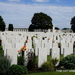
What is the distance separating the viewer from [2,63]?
238 inches

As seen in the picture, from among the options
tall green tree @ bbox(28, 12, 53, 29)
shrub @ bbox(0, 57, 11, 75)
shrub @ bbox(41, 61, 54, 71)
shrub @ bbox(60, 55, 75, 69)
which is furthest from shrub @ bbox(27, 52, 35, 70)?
tall green tree @ bbox(28, 12, 53, 29)

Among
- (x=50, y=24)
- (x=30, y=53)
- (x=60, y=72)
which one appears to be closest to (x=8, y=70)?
(x=30, y=53)

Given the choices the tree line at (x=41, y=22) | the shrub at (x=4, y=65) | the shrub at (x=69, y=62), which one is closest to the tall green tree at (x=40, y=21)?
the tree line at (x=41, y=22)

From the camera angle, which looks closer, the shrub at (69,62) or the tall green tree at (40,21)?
the shrub at (69,62)

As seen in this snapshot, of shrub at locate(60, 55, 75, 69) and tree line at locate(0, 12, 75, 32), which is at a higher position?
tree line at locate(0, 12, 75, 32)

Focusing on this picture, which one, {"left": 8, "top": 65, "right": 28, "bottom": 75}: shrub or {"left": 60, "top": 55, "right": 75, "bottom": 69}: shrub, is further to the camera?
{"left": 60, "top": 55, "right": 75, "bottom": 69}: shrub

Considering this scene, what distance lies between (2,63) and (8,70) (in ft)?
1.19

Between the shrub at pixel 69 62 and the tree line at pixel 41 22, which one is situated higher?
the tree line at pixel 41 22

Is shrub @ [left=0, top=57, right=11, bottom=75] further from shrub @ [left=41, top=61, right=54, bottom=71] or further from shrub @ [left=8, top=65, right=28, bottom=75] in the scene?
shrub @ [left=41, top=61, right=54, bottom=71]

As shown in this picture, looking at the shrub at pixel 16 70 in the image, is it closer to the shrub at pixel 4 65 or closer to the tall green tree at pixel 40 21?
the shrub at pixel 4 65

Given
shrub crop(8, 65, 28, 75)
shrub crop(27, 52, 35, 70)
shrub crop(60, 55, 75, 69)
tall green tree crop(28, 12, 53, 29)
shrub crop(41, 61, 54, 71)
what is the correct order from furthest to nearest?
tall green tree crop(28, 12, 53, 29) < shrub crop(60, 55, 75, 69) < shrub crop(27, 52, 35, 70) < shrub crop(41, 61, 54, 71) < shrub crop(8, 65, 28, 75)

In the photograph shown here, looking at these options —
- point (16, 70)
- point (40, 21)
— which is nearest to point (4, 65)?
point (16, 70)

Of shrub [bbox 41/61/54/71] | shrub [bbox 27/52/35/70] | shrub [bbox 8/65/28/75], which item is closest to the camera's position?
shrub [bbox 8/65/28/75]

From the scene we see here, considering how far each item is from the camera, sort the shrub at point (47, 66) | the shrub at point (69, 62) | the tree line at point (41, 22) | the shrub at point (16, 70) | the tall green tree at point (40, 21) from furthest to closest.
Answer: the tall green tree at point (40, 21) < the tree line at point (41, 22) < the shrub at point (69, 62) < the shrub at point (47, 66) < the shrub at point (16, 70)
